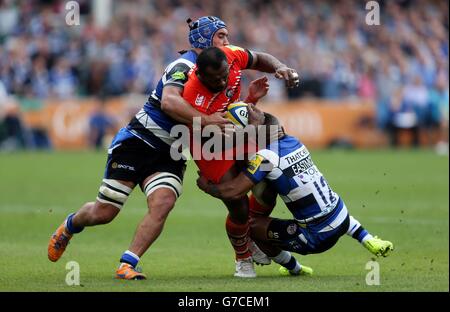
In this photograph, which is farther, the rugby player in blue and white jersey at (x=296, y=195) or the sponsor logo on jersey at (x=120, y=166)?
the sponsor logo on jersey at (x=120, y=166)

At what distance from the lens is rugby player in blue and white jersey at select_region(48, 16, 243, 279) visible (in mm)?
9562

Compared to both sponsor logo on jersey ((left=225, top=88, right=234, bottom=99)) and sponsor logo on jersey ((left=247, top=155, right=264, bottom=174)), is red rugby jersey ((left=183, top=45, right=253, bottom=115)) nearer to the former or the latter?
sponsor logo on jersey ((left=225, top=88, right=234, bottom=99))

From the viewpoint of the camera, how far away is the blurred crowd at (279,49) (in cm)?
2906

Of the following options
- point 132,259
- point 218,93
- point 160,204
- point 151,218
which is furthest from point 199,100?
point 132,259

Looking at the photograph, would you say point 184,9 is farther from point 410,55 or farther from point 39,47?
point 410,55

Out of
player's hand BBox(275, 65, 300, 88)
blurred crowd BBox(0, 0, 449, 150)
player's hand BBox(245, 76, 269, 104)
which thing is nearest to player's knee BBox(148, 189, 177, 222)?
player's hand BBox(245, 76, 269, 104)

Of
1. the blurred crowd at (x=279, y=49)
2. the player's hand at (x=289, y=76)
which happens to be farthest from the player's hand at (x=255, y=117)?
the blurred crowd at (x=279, y=49)

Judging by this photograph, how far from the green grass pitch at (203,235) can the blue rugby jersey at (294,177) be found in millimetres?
667

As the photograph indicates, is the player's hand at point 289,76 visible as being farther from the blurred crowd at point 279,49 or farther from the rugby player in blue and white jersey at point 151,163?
the blurred crowd at point 279,49

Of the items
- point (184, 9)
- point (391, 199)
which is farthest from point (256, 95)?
point (184, 9)

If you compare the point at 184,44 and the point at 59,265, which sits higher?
the point at 184,44

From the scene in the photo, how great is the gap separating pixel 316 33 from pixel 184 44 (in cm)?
433

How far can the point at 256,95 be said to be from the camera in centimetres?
1023

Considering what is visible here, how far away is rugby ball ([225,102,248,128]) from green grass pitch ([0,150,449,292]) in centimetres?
144
